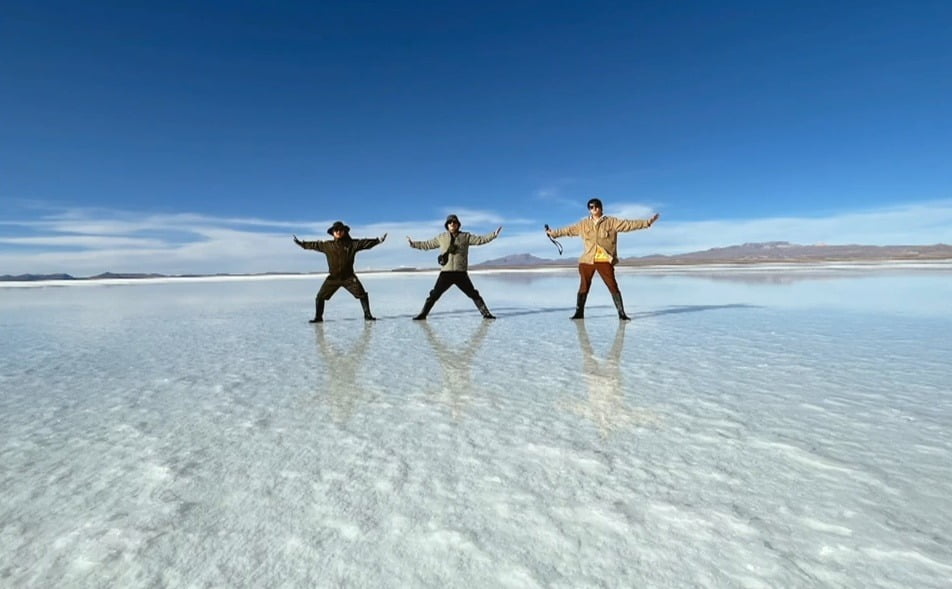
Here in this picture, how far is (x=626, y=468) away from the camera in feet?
8.05

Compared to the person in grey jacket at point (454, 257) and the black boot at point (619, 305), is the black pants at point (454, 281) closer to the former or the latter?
the person in grey jacket at point (454, 257)

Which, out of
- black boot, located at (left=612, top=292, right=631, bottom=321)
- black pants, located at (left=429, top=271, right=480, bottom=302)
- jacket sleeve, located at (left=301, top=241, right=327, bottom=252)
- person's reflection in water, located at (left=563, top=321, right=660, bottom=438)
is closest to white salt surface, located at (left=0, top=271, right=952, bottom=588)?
person's reflection in water, located at (left=563, top=321, right=660, bottom=438)

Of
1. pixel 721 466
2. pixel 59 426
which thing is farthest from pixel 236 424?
pixel 721 466

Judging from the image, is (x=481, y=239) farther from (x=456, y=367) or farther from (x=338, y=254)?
(x=456, y=367)

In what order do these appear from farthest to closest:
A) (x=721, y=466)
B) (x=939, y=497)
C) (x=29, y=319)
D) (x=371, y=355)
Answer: (x=29, y=319)
(x=371, y=355)
(x=721, y=466)
(x=939, y=497)

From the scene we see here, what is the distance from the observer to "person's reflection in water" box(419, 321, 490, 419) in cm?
382

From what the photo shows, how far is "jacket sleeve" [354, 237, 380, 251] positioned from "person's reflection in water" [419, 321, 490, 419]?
2342 millimetres

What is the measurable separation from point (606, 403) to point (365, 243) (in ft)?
22.5

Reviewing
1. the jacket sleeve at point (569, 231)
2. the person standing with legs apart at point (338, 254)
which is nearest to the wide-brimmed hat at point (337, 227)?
the person standing with legs apart at point (338, 254)

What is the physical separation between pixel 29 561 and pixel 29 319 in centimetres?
1207

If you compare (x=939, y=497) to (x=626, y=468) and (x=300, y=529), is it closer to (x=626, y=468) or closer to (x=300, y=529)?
(x=626, y=468)

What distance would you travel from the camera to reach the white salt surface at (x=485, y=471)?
172 centimetres

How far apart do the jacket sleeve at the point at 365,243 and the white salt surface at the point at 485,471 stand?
14.0 feet

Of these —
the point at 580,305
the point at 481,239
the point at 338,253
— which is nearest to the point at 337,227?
the point at 338,253
